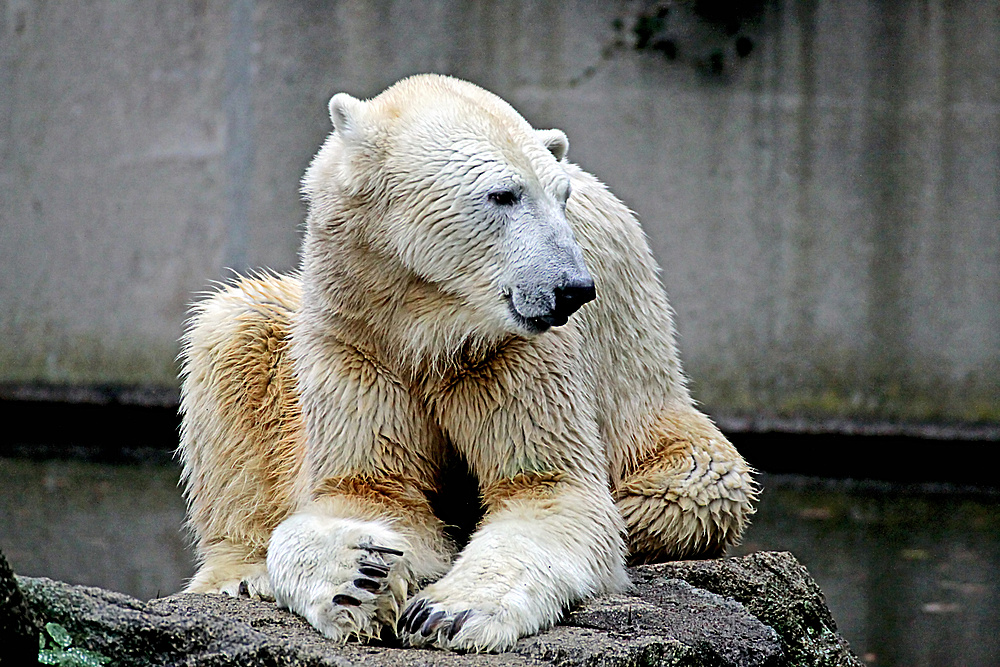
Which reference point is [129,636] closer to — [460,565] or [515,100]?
[460,565]

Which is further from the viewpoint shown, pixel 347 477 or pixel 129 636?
pixel 347 477

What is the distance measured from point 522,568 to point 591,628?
20cm

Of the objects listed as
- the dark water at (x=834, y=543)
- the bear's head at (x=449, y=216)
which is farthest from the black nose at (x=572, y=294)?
the dark water at (x=834, y=543)

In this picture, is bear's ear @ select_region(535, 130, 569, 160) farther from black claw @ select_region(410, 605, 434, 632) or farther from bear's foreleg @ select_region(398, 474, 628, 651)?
black claw @ select_region(410, 605, 434, 632)

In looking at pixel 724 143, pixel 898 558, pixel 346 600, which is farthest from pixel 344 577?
pixel 724 143

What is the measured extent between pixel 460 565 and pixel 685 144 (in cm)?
625

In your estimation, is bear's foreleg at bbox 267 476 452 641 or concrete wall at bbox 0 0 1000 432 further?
concrete wall at bbox 0 0 1000 432

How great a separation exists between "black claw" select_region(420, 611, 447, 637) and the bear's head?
1.93 ft

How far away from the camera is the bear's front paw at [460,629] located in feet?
7.22

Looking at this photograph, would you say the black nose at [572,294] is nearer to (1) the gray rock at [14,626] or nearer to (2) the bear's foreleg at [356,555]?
(2) the bear's foreleg at [356,555]

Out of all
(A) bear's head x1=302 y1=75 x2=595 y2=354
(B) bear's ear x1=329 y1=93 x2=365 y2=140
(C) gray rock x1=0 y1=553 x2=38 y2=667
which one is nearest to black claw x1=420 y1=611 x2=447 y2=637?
(A) bear's head x1=302 y1=75 x2=595 y2=354

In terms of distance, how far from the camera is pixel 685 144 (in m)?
8.17

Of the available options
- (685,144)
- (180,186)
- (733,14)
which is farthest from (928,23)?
(180,186)

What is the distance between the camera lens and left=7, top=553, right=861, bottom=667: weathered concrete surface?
204 centimetres
